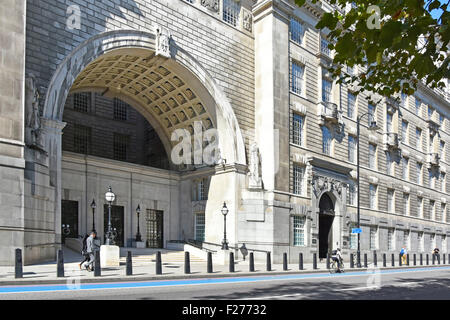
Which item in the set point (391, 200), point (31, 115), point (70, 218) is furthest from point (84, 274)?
point (391, 200)

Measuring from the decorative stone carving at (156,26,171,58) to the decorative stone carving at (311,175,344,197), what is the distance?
49.8 feet

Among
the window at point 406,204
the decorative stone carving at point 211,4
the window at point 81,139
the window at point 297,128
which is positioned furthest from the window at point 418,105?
the window at point 81,139

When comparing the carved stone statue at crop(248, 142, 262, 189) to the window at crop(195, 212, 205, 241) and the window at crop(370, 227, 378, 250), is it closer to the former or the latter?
the window at crop(195, 212, 205, 241)

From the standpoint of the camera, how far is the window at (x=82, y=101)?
39.0 metres

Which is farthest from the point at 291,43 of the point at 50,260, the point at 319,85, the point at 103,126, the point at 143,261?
the point at 50,260

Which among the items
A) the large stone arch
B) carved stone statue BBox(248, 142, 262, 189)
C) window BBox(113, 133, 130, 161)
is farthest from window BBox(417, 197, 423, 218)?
window BBox(113, 133, 130, 161)

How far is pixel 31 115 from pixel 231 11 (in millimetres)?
17917

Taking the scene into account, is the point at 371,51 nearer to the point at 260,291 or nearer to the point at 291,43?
the point at 260,291

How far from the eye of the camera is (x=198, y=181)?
35875 mm

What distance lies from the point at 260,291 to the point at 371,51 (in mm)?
8636

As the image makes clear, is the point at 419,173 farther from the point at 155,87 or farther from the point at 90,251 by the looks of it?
the point at 90,251

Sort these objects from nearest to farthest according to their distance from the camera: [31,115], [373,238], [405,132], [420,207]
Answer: [31,115]
[373,238]
[405,132]
[420,207]

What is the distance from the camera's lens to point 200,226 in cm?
3541

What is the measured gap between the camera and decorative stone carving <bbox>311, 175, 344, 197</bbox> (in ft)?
121
